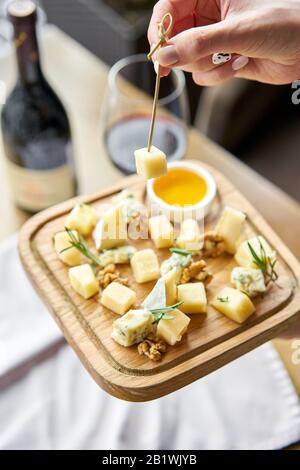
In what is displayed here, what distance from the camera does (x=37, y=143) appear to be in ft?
4.61

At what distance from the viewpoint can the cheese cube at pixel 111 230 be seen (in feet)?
3.57

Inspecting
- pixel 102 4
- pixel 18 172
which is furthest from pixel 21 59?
pixel 102 4

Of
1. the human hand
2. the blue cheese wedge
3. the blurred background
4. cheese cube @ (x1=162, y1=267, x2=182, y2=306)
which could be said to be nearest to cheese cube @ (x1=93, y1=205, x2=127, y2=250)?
the blue cheese wedge

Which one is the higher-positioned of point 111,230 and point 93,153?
point 111,230

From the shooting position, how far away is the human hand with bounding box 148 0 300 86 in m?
0.85

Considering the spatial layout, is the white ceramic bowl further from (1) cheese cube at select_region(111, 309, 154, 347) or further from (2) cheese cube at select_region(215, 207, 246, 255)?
(1) cheese cube at select_region(111, 309, 154, 347)

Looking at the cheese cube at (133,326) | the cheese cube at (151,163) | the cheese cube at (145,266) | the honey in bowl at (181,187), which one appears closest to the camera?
the cheese cube at (151,163)

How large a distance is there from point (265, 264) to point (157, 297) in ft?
Result: 0.65

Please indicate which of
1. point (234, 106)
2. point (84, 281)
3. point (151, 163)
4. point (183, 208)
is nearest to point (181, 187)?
point (183, 208)

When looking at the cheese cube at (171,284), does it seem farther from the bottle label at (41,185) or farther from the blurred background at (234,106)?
the blurred background at (234,106)

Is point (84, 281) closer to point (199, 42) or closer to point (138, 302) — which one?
point (138, 302)

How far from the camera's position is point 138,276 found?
3.47ft

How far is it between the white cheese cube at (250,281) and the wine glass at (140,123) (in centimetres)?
44

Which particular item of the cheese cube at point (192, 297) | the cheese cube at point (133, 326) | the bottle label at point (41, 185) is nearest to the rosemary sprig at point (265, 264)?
the cheese cube at point (192, 297)
